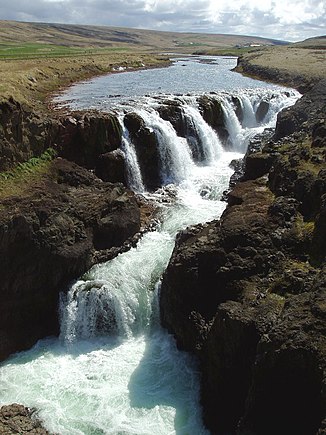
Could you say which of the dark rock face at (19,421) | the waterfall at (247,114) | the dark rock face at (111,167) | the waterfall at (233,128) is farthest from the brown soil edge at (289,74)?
the dark rock face at (19,421)

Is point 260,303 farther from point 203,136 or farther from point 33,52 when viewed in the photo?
point 33,52

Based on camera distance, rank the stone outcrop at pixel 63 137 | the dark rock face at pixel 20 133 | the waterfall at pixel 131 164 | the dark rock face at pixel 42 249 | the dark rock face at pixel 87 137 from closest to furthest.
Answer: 1. the dark rock face at pixel 42 249
2. the dark rock face at pixel 20 133
3. the stone outcrop at pixel 63 137
4. the dark rock face at pixel 87 137
5. the waterfall at pixel 131 164

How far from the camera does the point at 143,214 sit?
95.9ft

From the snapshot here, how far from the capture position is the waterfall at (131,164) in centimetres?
3234

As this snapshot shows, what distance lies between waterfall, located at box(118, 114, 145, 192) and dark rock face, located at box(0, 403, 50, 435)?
701 inches

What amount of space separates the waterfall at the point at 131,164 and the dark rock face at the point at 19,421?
1780 cm

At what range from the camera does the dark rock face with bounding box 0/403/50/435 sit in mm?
16500

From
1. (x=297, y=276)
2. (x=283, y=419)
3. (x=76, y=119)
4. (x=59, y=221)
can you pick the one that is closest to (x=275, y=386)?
(x=283, y=419)

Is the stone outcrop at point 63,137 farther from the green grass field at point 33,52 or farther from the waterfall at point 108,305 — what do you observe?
the green grass field at point 33,52

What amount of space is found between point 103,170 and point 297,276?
17532 mm

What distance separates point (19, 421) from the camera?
16.9 m

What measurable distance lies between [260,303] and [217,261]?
308 centimetres

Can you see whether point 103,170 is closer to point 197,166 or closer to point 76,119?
point 76,119

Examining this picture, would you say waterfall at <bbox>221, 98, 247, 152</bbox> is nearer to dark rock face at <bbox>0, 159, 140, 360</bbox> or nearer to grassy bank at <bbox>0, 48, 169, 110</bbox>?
grassy bank at <bbox>0, 48, 169, 110</bbox>
